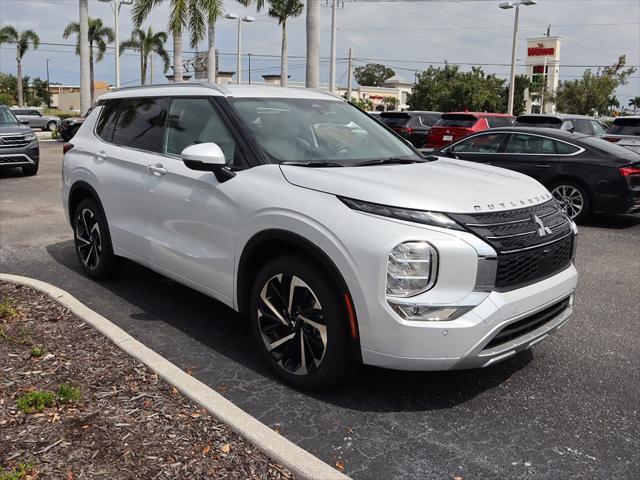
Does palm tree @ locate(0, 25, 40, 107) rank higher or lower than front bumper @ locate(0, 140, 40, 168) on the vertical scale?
higher

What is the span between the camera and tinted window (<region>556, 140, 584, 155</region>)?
9.95 m

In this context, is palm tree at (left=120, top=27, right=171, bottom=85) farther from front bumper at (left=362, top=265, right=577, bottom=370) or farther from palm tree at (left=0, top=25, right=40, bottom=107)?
front bumper at (left=362, top=265, right=577, bottom=370)

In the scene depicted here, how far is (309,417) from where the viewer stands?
3553 mm

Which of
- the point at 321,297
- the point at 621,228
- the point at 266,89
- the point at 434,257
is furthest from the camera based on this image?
the point at 621,228

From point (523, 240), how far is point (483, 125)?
16813 mm

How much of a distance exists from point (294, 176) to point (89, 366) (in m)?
1.71

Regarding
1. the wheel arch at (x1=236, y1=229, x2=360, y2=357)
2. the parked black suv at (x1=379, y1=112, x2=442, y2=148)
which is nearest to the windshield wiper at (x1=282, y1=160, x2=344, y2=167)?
the wheel arch at (x1=236, y1=229, x2=360, y2=357)

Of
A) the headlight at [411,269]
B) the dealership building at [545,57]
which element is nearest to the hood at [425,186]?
the headlight at [411,269]

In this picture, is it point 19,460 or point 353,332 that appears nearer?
point 19,460

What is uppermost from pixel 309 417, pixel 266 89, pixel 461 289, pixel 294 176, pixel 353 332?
pixel 266 89

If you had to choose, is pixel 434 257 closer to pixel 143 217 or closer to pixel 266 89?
pixel 266 89

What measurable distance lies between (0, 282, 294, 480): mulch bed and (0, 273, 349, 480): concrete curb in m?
0.04

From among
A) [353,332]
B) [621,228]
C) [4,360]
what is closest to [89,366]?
[4,360]

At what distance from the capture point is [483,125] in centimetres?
1952
